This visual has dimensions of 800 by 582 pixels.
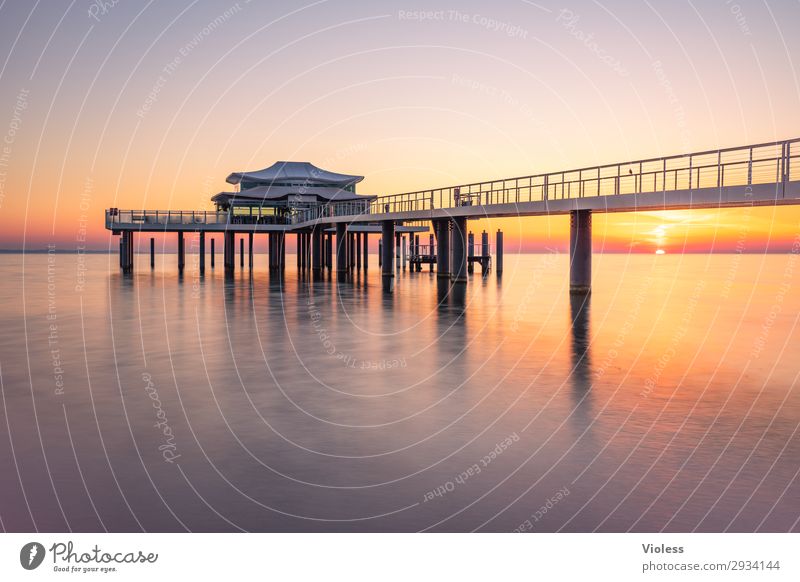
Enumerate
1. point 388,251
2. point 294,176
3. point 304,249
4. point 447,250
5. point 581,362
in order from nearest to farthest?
point 581,362 < point 447,250 < point 388,251 < point 304,249 < point 294,176

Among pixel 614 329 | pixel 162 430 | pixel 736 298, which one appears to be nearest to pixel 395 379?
pixel 162 430

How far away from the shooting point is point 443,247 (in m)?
52.1

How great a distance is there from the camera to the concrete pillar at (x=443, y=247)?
161ft

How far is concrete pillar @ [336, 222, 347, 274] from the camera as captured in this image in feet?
191

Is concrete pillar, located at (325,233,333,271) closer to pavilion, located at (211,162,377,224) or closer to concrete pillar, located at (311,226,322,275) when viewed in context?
pavilion, located at (211,162,377,224)

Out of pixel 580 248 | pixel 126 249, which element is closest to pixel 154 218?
pixel 126 249

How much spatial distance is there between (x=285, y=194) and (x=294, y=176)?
4.79 meters

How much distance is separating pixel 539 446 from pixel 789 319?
885 inches

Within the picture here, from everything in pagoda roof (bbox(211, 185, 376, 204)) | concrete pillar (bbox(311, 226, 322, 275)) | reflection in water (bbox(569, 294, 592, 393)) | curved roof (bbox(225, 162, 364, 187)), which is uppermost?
curved roof (bbox(225, 162, 364, 187))

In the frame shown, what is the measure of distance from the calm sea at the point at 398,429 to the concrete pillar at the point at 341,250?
34.6 m

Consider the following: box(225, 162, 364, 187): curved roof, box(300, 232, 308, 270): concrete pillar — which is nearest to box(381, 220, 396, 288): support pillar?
box(300, 232, 308, 270): concrete pillar

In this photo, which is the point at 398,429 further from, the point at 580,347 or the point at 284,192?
the point at 284,192

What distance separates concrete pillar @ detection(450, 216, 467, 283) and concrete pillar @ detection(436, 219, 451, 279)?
1.89 feet

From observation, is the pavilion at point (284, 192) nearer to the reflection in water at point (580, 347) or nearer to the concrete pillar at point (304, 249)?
the concrete pillar at point (304, 249)
